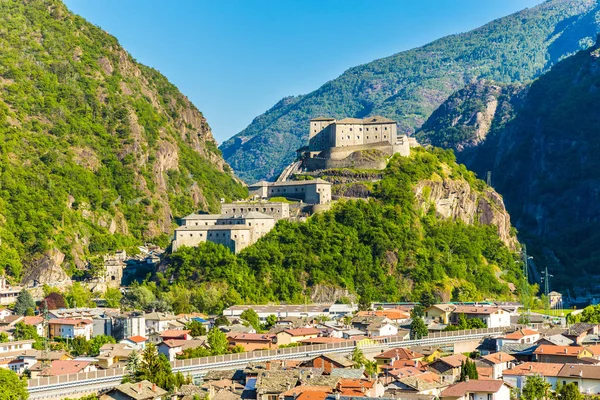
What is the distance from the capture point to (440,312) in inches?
5098

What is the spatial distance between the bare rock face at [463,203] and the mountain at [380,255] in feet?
0.64

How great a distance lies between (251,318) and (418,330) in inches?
826

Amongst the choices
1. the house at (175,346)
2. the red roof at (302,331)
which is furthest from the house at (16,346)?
the red roof at (302,331)

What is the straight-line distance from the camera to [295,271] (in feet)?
487

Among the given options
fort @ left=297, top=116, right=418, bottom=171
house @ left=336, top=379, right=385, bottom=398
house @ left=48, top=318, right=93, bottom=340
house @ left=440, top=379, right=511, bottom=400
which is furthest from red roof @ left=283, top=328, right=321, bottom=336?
fort @ left=297, top=116, right=418, bottom=171

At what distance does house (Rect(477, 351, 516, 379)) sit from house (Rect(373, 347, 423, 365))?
616 cm

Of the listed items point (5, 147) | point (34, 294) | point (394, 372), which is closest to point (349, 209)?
point (34, 294)

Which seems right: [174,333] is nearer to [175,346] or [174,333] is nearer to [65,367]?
[175,346]

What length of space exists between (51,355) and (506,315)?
5369 centimetres

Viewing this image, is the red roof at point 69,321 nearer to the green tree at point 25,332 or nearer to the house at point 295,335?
the green tree at point 25,332

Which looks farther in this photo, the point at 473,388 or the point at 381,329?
the point at 381,329

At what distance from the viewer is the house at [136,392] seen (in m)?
79.1

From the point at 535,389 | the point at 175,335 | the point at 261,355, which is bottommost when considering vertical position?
the point at 535,389

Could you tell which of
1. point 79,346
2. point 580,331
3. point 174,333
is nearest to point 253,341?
point 174,333
